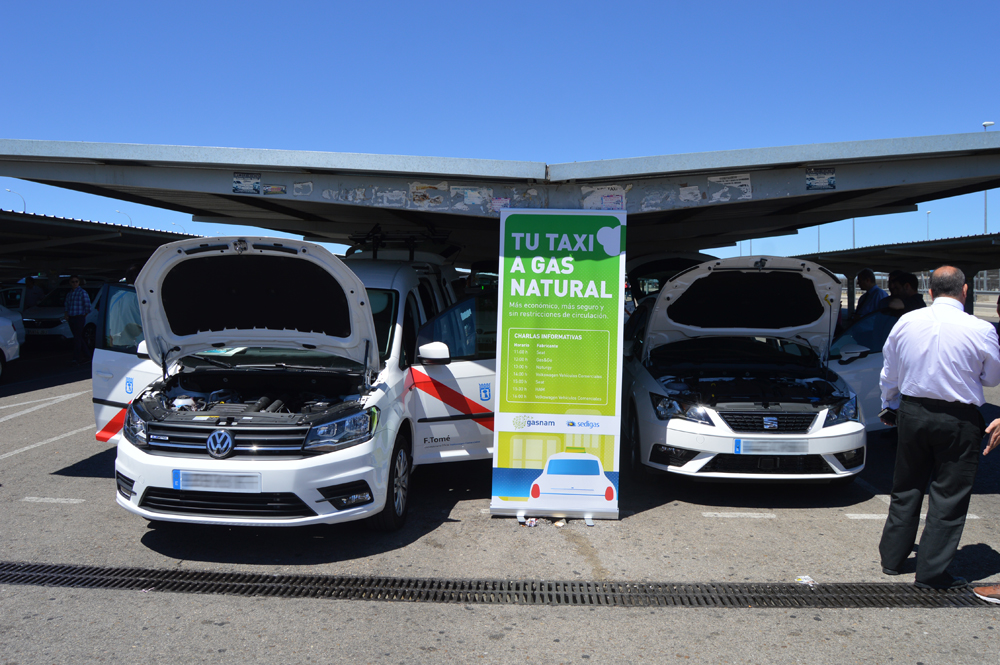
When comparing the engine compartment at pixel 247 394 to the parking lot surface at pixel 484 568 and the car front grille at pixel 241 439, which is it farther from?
the parking lot surface at pixel 484 568

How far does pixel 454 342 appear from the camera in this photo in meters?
6.32

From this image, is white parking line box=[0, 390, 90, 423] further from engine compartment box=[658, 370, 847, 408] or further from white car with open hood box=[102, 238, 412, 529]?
engine compartment box=[658, 370, 847, 408]

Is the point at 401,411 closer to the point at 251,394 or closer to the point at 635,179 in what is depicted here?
the point at 251,394

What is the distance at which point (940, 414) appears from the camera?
14.3ft

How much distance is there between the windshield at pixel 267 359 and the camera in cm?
574

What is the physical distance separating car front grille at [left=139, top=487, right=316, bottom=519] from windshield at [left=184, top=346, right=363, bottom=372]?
126 centimetres

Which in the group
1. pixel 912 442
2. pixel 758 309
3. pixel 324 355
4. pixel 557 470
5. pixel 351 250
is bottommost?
pixel 557 470

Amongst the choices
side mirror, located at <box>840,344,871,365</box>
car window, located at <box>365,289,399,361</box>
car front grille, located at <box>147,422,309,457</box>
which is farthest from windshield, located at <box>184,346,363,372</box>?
side mirror, located at <box>840,344,871,365</box>

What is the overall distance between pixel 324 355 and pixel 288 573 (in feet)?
6.07

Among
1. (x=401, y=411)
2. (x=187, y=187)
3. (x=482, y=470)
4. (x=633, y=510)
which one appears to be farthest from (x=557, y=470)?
(x=187, y=187)

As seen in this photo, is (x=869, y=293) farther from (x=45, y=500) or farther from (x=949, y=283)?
(x=45, y=500)

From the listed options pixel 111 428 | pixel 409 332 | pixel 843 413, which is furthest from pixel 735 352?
pixel 111 428

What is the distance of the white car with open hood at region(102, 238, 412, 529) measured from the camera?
15.3ft

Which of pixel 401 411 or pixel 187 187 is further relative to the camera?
pixel 187 187
